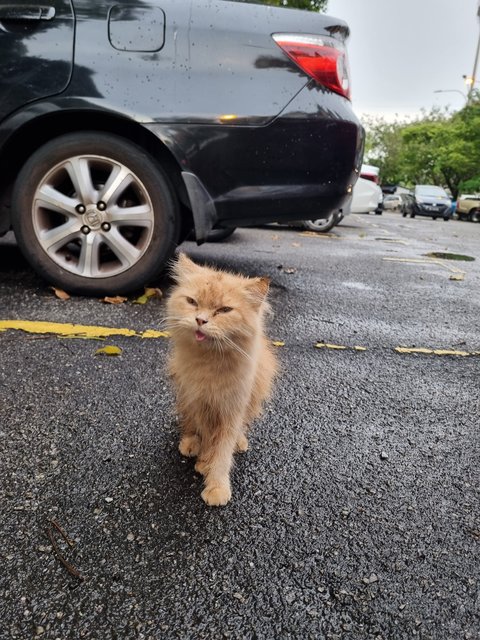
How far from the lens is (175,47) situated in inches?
133

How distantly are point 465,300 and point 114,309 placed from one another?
3406 millimetres

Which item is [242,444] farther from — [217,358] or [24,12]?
[24,12]

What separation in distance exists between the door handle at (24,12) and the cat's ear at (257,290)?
2755 millimetres

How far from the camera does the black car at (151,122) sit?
3.30m

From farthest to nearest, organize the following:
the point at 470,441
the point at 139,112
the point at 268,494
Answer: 1. the point at 139,112
2. the point at 470,441
3. the point at 268,494

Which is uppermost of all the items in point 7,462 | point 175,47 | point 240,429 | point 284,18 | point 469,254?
point 284,18

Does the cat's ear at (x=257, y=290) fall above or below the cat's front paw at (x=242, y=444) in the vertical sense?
above

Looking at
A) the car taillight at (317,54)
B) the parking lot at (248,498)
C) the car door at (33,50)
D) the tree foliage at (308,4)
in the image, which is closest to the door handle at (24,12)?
the car door at (33,50)

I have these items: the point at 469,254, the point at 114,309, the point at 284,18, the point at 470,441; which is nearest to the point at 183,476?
the point at 470,441

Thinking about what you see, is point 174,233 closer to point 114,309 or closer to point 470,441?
point 114,309

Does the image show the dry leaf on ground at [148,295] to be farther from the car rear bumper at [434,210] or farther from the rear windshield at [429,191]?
the rear windshield at [429,191]

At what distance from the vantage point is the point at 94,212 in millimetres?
3510

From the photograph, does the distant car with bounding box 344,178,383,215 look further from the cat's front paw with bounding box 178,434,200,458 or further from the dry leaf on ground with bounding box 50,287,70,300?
the cat's front paw with bounding box 178,434,200,458

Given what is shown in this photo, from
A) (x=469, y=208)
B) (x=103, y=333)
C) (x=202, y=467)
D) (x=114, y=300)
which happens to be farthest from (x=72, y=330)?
(x=469, y=208)
